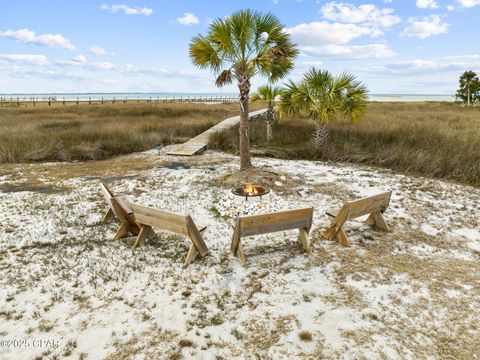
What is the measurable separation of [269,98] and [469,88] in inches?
1899

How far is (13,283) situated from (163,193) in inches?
172

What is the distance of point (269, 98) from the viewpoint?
15.0m

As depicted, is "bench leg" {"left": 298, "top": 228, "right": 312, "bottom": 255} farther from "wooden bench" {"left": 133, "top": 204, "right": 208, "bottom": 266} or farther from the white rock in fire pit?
"wooden bench" {"left": 133, "top": 204, "right": 208, "bottom": 266}

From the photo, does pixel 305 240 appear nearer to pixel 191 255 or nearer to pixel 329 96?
pixel 191 255

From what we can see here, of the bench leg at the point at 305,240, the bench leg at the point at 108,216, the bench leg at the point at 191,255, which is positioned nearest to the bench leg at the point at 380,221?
the bench leg at the point at 305,240

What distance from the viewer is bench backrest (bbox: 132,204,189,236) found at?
492 centimetres

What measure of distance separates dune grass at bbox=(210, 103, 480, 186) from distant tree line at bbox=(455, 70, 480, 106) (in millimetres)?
39158

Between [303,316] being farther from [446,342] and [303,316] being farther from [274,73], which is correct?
[274,73]

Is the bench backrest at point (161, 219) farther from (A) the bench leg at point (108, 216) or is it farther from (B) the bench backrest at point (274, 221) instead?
(A) the bench leg at point (108, 216)

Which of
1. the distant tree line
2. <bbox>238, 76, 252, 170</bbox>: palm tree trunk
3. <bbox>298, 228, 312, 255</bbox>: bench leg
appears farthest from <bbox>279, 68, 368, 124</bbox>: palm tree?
the distant tree line

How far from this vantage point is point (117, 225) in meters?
6.55

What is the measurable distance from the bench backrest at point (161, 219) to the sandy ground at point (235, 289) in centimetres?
55

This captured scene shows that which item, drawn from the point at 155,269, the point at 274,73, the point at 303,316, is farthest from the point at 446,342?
the point at 274,73

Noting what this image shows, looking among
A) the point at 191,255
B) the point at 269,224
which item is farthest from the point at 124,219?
the point at 269,224
